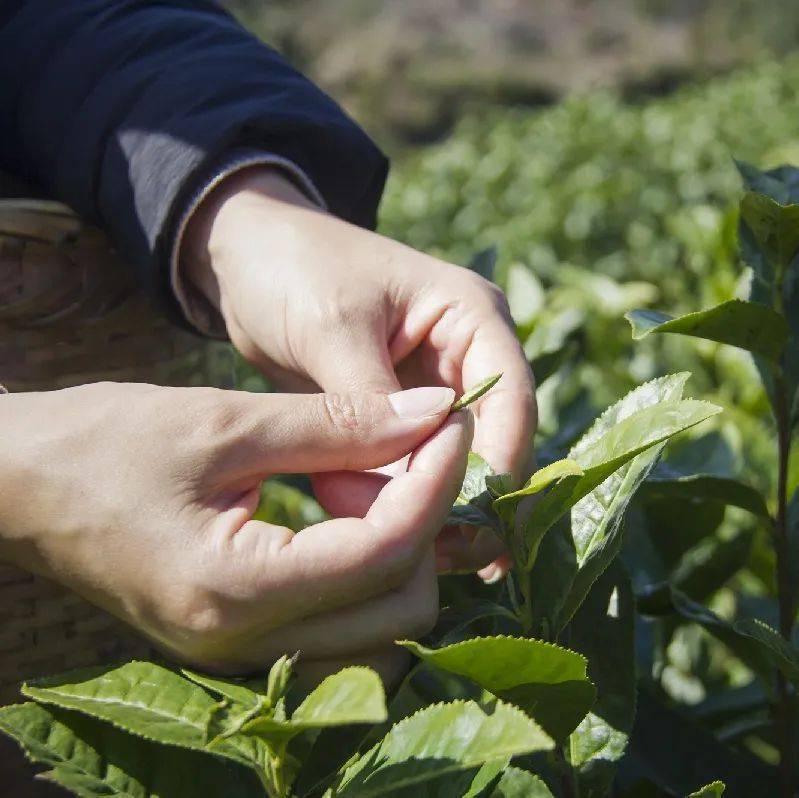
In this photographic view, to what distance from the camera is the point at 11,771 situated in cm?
119

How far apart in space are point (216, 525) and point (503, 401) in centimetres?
34

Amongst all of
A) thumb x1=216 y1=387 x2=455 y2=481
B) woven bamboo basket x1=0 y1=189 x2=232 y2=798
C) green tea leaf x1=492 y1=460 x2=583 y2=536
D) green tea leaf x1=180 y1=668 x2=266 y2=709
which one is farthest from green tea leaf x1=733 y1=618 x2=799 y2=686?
woven bamboo basket x1=0 y1=189 x2=232 y2=798

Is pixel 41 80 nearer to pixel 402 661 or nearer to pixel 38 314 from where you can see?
pixel 38 314

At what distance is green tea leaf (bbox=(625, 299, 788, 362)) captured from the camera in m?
1.00

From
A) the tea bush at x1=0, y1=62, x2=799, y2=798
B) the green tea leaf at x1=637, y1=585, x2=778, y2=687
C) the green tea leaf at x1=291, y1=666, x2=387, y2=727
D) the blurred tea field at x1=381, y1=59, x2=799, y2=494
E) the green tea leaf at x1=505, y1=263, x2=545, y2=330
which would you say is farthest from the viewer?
the blurred tea field at x1=381, y1=59, x2=799, y2=494

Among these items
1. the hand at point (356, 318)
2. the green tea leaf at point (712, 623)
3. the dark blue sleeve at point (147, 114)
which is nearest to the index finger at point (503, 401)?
the hand at point (356, 318)

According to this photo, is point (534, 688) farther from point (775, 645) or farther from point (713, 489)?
point (713, 489)

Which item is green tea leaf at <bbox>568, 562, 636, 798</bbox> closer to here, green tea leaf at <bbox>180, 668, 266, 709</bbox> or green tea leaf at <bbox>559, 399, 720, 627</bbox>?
green tea leaf at <bbox>559, 399, 720, 627</bbox>

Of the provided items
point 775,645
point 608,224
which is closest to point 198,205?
point 775,645

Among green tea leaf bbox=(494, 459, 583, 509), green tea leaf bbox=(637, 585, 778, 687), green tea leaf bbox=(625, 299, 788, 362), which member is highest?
green tea leaf bbox=(494, 459, 583, 509)

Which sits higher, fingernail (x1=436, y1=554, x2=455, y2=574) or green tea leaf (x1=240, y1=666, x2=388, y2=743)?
green tea leaf (x1=240, y1=666, x2=388, y2=743)

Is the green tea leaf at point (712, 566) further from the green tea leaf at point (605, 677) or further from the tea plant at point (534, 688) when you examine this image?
the green tea leaf at point (605, 677)

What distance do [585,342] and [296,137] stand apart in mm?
1059

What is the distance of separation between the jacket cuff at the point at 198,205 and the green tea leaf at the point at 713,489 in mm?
559
